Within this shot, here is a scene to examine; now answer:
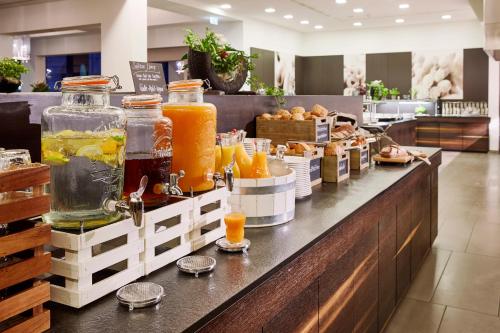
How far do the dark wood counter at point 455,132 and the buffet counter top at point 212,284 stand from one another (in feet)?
37.0

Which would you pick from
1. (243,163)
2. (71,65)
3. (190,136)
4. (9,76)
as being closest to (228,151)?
(243,163)

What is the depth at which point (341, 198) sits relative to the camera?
2340 millimetres

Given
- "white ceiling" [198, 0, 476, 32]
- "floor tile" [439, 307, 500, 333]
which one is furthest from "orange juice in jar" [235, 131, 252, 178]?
"white ceiling" [198, 0, 476, 32]

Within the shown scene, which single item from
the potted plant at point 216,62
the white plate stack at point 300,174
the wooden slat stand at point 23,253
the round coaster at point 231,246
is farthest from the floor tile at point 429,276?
the wooden slat stand at point 23,253

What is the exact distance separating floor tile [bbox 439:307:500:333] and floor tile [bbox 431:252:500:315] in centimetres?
9

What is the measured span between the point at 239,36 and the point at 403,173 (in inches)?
356

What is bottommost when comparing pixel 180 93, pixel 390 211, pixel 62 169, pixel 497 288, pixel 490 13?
pixel 497 288

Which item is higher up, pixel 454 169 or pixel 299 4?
pixel 299 4

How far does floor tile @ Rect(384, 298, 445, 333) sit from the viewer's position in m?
2.93

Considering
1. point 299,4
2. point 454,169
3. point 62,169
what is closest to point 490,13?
point 454,169

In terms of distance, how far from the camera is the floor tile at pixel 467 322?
2924 mm

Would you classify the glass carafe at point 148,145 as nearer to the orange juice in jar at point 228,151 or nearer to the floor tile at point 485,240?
the orange juice in jar at point 228,151

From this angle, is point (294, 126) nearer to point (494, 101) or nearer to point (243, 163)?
point (243, 163)

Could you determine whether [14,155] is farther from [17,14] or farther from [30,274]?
[17,14]
